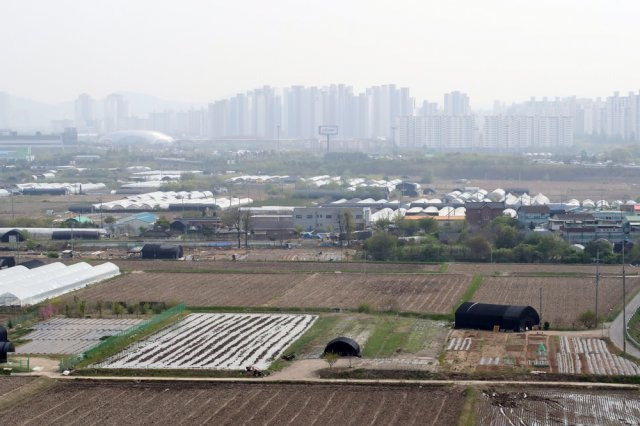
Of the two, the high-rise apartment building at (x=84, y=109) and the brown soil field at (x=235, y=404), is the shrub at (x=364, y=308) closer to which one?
the brown soil field at (x=235, y=404)

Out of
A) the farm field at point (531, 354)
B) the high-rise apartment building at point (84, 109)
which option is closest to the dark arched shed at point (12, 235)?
the farm field at point (531, 354)

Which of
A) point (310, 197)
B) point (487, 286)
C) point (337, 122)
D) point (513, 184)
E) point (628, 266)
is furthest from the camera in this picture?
point (337, 122)

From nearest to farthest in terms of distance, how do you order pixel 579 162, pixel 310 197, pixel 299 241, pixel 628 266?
pixel 628 266 < pixel 299 241 < pixel 310 197 < pixel 579 162

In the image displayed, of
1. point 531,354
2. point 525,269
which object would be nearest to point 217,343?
point 531,354

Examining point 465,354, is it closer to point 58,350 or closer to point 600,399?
point 600,399

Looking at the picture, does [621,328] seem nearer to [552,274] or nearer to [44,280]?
[552,274]

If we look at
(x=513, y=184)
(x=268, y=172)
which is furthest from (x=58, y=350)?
(x=268, y=172)
